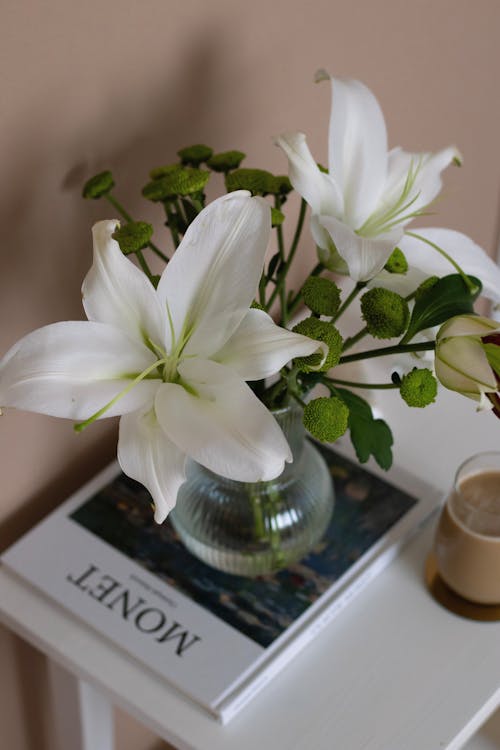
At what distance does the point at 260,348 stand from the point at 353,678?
12.6 inches

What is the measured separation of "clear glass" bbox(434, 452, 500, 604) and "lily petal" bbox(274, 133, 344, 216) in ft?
0.87

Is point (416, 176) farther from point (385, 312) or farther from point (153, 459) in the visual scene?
point (153, 459)

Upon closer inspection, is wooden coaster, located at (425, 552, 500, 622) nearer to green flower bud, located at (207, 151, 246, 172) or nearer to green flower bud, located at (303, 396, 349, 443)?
green flower bud, located at (303, 396, 349, 443)

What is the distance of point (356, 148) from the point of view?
78cm

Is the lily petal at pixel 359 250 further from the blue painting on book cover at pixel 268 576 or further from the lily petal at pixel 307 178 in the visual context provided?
the blue painting on book cover at pixel 268 576

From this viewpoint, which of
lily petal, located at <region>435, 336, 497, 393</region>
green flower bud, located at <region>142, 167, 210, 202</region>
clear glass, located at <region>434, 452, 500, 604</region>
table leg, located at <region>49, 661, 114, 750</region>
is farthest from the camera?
table leg, located at <region>49, 661, 114, 750</region>

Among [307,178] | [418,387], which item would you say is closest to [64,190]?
[307,178]

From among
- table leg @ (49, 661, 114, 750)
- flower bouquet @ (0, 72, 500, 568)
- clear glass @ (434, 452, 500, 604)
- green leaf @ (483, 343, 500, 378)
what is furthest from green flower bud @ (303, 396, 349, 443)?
table leg @ (49, 661, 114, 750)

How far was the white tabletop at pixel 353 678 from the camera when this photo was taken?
31.8 inches

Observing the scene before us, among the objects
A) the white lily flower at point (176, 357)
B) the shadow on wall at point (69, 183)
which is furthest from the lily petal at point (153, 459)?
the shadow on wall at point (69, 183)

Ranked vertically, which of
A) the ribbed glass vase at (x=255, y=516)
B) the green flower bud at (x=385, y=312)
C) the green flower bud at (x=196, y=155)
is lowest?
the ribbed glass vase at (x=255, y=516)

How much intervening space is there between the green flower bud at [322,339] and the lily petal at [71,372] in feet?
0.32

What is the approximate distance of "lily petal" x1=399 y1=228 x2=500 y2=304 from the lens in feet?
2.58

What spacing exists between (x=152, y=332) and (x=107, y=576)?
0.30 m
